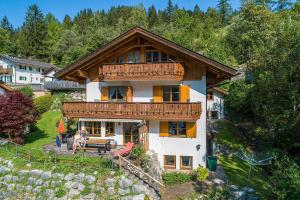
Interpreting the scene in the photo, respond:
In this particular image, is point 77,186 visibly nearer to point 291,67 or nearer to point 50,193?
point 50,193

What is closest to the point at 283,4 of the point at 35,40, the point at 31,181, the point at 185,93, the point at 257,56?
the point at 257,56

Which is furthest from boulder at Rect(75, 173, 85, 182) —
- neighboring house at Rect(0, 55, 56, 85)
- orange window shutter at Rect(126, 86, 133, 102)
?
neighboring house at Rect(0, 55, 56, 85)

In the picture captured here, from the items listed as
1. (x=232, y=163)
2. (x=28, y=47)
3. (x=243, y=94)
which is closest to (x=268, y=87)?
(x=232, y=163)

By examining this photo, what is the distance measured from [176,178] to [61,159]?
8369 mm

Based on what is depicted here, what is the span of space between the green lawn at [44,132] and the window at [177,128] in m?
12.5

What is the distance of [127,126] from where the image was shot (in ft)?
74.6

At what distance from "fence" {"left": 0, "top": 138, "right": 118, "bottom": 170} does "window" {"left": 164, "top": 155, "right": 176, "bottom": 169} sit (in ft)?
17.7

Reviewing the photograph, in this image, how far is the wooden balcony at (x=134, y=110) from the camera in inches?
778

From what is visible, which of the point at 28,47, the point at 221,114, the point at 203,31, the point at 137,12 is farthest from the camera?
the point at 137,12

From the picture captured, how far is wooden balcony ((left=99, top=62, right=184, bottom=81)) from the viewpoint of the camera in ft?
66.7

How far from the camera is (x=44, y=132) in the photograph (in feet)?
101

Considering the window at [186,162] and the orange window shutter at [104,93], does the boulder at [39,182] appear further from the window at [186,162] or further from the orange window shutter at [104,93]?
the window at [186,162]

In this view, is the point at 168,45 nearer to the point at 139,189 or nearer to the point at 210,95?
the point at 139,189

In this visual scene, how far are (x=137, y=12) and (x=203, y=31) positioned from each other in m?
26.3
